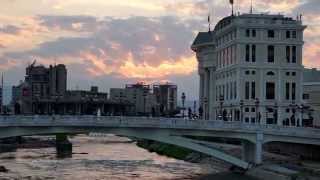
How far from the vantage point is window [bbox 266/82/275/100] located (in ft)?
434

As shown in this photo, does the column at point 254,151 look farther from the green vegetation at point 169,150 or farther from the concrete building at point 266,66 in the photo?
the concrete building at point 266,66

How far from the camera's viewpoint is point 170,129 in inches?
3172

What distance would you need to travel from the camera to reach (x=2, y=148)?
145625 millimetres

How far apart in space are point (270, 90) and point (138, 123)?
59.5m

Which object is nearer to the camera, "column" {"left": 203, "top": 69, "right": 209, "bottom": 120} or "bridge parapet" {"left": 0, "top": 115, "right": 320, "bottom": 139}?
"bridge parapet" {"left": 0, "top": 115, "right": 320, "bottom": 139}

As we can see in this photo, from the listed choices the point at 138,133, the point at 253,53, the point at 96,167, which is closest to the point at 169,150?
the point at 253,53

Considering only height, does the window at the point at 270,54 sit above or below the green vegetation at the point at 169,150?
above

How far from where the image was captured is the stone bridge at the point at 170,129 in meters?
A: 73.6

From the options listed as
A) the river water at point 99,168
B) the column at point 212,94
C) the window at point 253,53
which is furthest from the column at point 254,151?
the column at point 212,94

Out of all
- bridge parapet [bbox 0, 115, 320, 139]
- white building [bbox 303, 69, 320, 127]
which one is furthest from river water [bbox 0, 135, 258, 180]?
white building [bbox 303, 69, 320, 127]

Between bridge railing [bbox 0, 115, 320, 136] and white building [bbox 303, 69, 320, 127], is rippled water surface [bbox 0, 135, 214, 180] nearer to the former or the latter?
bridge railing [bbox 0, 115, 320, 136]

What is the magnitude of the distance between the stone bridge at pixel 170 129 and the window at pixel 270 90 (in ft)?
149

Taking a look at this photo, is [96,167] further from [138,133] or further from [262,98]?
[262,98]

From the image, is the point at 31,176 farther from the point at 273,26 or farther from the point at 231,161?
the point at 273,26
